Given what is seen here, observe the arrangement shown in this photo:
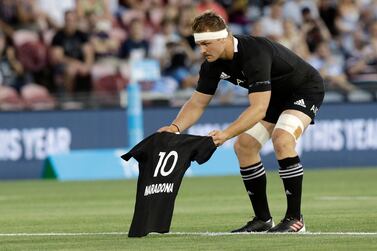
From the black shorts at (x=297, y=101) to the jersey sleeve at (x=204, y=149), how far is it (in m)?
1.25

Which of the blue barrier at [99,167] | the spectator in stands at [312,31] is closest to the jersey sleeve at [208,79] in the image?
the blue barrier at [99,167]

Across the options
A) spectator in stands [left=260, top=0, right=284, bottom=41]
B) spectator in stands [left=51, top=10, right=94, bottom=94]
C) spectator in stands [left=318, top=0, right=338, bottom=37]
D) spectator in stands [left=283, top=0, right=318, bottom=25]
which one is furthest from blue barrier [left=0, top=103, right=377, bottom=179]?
spectator in stands [left=318, top=0, right=338, bottom=37]

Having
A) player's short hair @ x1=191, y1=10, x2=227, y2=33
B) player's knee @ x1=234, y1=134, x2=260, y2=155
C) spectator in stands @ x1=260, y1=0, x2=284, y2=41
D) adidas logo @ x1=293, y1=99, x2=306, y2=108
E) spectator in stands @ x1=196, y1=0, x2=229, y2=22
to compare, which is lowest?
spectator in stands @ x1=260, y1=0, x2=284, y2=41

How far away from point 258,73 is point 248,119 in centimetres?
51

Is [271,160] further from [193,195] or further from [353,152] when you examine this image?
[193,195]

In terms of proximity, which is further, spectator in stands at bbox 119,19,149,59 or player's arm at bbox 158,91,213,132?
spectator in stands at bbox 119,19,149,59

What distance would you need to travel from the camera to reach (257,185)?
12.2m

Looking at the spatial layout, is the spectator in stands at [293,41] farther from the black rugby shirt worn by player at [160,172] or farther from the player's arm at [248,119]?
the black rugby shirt worn by player at [160,172]

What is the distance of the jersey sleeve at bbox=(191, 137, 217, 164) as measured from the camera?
11.1 meters

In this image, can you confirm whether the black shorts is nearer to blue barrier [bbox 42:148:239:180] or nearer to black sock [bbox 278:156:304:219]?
black sock [bbox 278:156:304:219]

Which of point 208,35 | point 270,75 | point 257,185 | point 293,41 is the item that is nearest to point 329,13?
point 293,41

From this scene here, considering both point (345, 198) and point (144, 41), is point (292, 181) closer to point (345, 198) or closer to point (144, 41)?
point (345, 198)

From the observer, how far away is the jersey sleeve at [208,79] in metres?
11.9

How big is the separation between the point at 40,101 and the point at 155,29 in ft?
12.4
